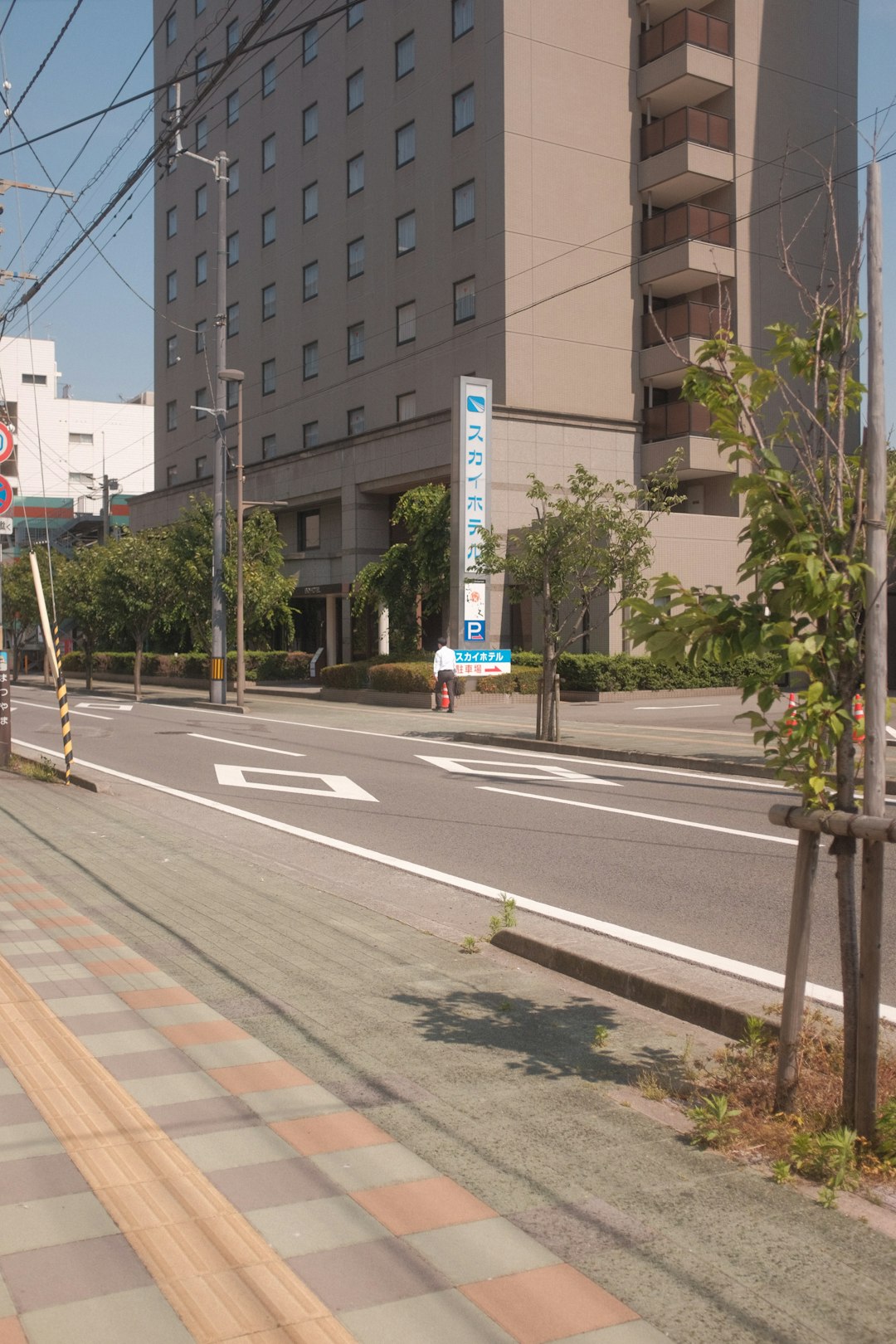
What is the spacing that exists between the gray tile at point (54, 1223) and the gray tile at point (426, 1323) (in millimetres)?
525

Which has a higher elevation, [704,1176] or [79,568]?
[79,568]

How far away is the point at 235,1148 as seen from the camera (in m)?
4.05

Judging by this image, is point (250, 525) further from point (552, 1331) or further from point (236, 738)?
point (552, 1331)

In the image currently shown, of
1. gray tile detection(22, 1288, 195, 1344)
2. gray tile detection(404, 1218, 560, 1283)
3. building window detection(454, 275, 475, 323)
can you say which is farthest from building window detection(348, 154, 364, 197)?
gray tile detection(22, 1288, 195, 1344)

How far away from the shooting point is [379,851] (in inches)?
403

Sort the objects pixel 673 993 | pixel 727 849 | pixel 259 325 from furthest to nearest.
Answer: pixel 259 325 < pixel 727 849 < pixel 673 993

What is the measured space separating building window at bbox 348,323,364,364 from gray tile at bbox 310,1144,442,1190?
3720 centimetres

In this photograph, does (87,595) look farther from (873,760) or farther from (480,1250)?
(480,1250)

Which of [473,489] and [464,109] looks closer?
[473,489]

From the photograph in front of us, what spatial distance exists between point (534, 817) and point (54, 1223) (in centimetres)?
869

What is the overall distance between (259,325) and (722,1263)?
148 ft

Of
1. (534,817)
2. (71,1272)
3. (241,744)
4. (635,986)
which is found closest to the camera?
(71,1272)

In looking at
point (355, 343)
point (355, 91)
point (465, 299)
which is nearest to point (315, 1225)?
point (465, 299)

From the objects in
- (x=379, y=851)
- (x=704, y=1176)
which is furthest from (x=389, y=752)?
(x=704, y=1176)
